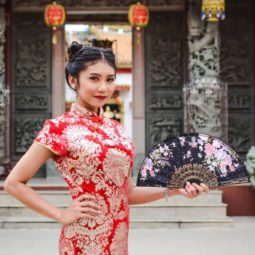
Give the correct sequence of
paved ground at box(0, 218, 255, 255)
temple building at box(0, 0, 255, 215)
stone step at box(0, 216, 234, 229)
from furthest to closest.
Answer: temple building at box(0, 0, 255, 215), stone step at box(0, 216, 234, 229), paved ground at box(0, 218, 255, 255)

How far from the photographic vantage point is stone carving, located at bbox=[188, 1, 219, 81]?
873 centimetres

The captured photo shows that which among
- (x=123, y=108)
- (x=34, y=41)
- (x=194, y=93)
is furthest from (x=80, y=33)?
(x=194, y=93)

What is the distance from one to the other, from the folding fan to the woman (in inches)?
3.0

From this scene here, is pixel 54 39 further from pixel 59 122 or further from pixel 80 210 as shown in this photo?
pixel 80 210

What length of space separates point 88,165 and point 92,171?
0.08 ft

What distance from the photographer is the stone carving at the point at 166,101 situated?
985 cm

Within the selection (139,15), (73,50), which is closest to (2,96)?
(139,15)

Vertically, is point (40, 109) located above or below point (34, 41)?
below

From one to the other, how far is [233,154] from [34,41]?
818 cm

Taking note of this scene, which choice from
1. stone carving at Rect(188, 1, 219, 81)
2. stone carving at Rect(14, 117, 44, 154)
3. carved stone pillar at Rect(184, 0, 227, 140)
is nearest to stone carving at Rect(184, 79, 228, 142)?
carved stone pillar at Rect(184, 0, 227, 140)

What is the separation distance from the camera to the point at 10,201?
7605mm

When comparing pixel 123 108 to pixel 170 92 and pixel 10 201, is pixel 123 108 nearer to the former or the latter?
pixel 170 92

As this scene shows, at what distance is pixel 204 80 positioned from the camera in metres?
8.70

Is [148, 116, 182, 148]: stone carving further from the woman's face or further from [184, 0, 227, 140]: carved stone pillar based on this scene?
the woman's face
